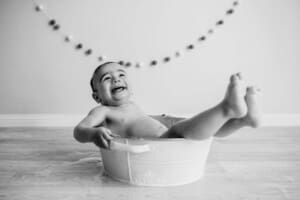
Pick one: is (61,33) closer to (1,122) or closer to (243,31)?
(1,122)

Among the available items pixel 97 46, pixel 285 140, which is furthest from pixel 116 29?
pixel 285 140

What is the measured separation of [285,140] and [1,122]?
1.37 metres

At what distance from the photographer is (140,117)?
47.3 inches

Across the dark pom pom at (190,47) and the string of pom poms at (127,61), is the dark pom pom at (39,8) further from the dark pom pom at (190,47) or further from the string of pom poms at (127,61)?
the dark pom pom at (190,47)

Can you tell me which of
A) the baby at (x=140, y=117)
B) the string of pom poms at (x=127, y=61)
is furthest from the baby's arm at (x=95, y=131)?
the string of pom poms at (x=127, y=61)

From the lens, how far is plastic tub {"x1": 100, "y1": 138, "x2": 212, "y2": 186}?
969 mm

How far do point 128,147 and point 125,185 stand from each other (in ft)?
0.46

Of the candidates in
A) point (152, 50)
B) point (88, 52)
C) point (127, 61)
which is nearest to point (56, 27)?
point (88, 52)

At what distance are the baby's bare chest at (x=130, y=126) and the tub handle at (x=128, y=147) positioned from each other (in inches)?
8.0

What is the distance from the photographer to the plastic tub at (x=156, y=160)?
0.97 metres

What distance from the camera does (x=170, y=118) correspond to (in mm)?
1342

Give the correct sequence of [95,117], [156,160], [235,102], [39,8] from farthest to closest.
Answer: [39,8] → [95,117] → [156,160] → [235,102]

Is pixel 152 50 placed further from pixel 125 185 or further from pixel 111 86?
pixel 125 185

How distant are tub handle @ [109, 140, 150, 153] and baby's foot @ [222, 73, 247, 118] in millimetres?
222
